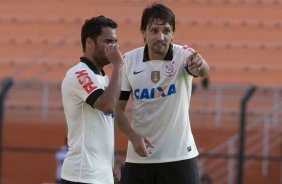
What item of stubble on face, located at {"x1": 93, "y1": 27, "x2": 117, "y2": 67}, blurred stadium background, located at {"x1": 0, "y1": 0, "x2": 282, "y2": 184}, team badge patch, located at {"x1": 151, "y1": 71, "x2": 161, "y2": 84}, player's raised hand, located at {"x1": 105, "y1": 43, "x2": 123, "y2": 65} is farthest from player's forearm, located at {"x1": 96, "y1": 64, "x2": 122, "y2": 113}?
blurred stadium background, located at {"x1": 0, "y1": 0, "x2": 282, "y2": 184}

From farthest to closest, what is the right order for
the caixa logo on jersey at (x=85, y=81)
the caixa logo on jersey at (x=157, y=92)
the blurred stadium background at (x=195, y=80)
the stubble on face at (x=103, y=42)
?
the blurred stadium background at (x=195, y=80)
the caixa logo on jersey at (x=157, y=92)
the stubble on face at (x=103, y=42)
the caixa logo on jersey at (x=85, y=81)

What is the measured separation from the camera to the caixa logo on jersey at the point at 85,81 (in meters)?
5.19

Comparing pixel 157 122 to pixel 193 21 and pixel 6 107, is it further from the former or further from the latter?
pixel 193 21

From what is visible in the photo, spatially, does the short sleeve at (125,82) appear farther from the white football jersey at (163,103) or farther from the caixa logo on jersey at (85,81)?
the caixa logo on jersey at (85,81)

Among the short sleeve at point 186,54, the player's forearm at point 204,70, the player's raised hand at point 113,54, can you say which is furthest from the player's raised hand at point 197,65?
the player's raised hand at point 113,54

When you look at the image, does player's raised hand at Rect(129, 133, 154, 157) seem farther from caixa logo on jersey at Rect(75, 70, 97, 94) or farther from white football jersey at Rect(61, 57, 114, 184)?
caixa logo on jersey at Rect(75, 70, 97, 94)

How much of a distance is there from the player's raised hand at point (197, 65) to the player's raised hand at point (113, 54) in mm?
490

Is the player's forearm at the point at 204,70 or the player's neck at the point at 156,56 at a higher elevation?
the player's neck at the point at 156,56

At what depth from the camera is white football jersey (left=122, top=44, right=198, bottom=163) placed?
562cm

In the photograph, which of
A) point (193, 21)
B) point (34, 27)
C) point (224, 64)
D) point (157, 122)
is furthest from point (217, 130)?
point (157, 122)

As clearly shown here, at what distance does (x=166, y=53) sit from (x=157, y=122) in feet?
1.56

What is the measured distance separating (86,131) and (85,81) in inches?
12.4

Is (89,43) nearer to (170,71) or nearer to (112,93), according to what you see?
(112,93)

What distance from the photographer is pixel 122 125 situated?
5547 mm
